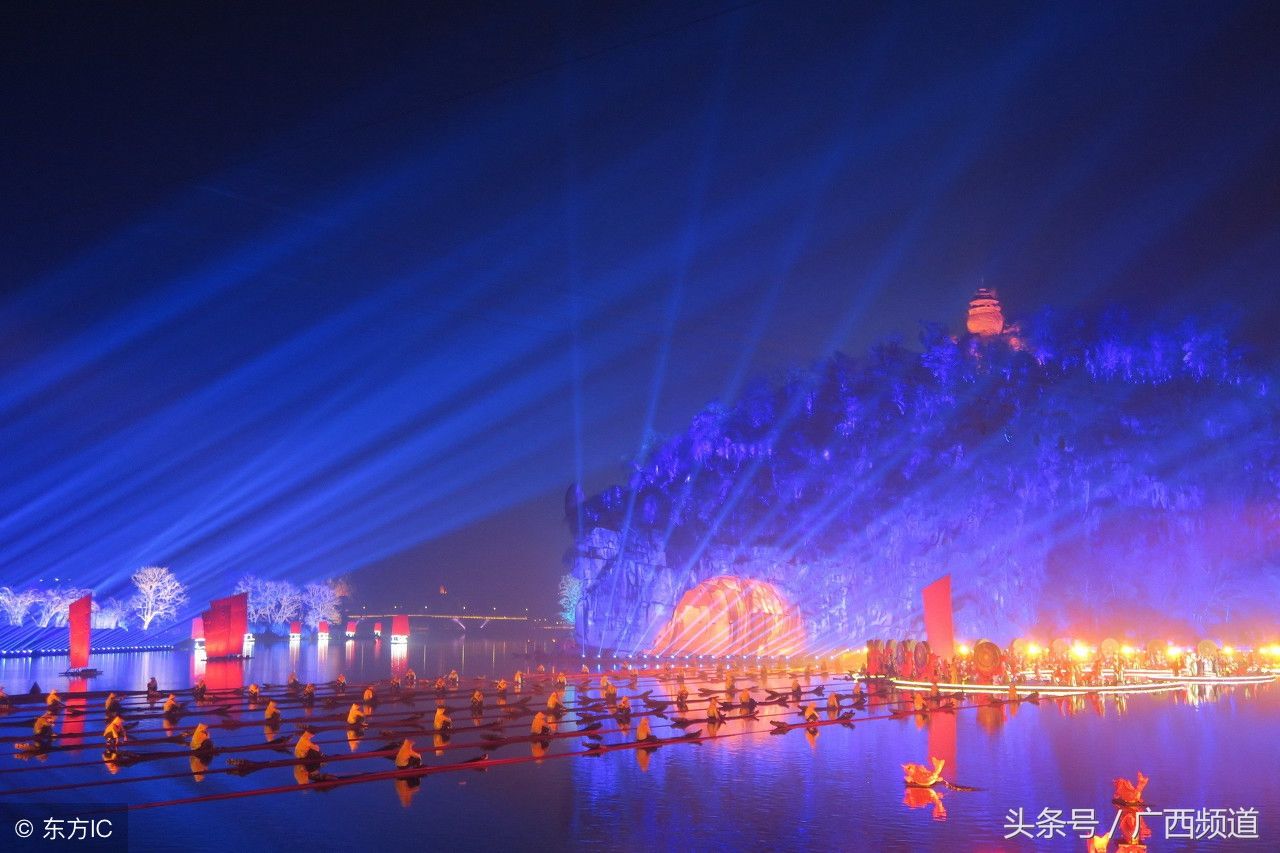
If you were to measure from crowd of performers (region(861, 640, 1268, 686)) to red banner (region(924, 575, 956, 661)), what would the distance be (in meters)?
0.62

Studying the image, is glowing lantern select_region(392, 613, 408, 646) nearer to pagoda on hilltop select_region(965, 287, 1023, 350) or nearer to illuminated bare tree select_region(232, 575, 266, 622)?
illuminated bare tree select_region(232, 575, 266, 622)

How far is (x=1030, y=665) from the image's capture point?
4409 centimetres

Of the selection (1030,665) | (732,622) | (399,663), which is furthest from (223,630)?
(1030,665)

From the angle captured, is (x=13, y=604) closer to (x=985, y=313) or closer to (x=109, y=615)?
(x=109, y=615)

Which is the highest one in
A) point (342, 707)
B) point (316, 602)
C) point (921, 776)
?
point (316, 602)

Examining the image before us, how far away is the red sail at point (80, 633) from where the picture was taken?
43812 mm

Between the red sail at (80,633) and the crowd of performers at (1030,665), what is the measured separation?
3373 cm

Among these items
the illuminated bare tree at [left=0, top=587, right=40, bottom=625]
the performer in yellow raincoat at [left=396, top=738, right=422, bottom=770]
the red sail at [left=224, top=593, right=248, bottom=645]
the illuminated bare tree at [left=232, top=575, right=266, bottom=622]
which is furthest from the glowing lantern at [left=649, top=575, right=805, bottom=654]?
the illuminated bare tree at [left=232, top=575, right=266, bottom=622]

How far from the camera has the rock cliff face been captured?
50.6 meters

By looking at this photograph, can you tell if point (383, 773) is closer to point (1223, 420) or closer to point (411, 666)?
point (411, 666)

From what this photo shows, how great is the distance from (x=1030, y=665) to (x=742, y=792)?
3255 centimetres

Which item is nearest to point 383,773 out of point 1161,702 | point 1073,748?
point 1073,748

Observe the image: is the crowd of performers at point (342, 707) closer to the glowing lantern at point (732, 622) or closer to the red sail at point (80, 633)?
the red sail at point (80, 633)

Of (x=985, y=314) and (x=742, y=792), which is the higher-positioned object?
(x=985, y=314)
